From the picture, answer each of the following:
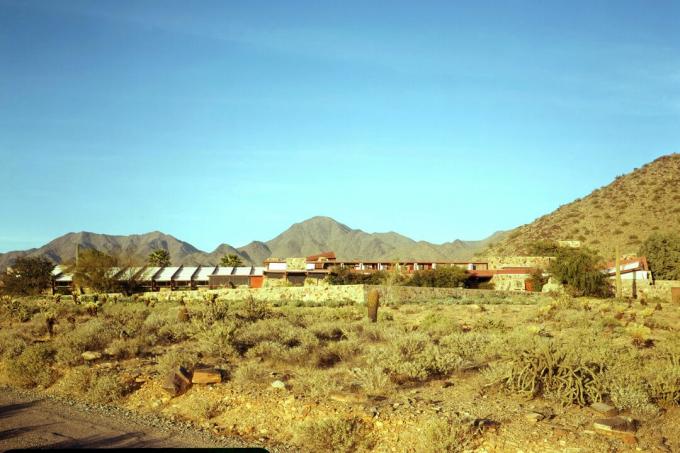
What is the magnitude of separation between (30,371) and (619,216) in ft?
255

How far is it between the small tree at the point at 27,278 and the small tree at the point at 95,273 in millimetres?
5434

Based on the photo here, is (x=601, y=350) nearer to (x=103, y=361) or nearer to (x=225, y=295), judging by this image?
(x=103, y=361)

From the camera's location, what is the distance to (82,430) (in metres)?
10.0

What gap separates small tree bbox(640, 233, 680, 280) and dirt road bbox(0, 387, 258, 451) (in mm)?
56275

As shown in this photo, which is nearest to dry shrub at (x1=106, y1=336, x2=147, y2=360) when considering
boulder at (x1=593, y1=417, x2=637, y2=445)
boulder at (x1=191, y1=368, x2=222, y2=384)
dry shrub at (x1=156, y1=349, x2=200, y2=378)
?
dry shrub at (x1=156, y1=349, x2=200, y2=378)

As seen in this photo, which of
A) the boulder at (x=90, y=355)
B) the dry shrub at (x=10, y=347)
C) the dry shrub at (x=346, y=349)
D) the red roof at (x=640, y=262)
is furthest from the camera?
the red roof at (x=640, y=262)

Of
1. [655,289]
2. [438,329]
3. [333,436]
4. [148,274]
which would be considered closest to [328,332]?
[438,329]

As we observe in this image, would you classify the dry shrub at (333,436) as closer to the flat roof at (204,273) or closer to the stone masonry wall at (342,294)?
the stone masonry wall at (342,294)

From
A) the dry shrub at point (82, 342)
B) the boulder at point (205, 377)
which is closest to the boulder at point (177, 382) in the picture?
the boulder at point (205, 377)

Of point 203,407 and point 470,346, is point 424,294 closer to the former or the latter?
point 470,346

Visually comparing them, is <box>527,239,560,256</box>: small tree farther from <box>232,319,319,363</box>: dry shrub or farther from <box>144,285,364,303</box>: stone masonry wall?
<box>232,319,319,363</box>: dry shrub

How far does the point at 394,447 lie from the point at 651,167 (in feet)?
303

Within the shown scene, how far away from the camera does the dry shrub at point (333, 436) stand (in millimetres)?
8914

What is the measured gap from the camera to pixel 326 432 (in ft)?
29.7
